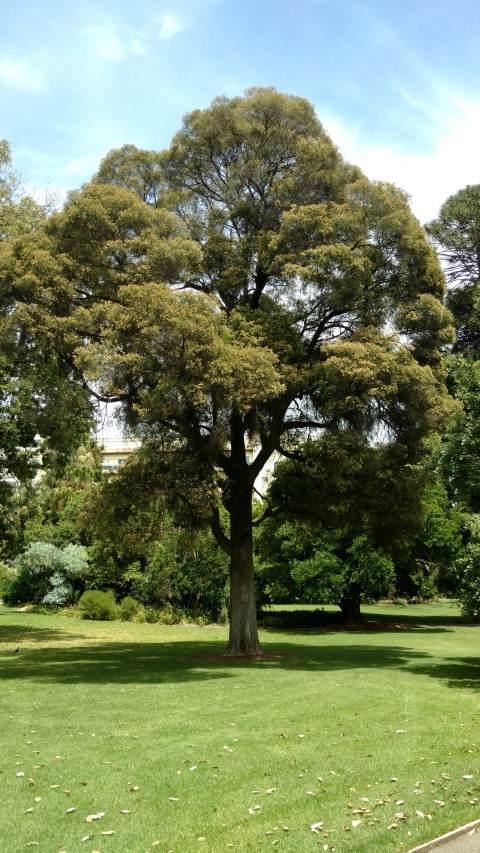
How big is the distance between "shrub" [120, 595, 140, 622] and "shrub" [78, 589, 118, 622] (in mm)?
417

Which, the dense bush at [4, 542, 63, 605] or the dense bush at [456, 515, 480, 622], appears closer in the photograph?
the dense bush at [456, 515, 480, 622]

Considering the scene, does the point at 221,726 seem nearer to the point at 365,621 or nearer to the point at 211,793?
the point at 211,793

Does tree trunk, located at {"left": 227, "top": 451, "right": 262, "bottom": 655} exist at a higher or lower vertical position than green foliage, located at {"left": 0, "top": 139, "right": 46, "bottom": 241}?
lower

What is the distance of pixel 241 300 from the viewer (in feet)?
67.1

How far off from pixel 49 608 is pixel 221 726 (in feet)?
111

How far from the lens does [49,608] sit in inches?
1631

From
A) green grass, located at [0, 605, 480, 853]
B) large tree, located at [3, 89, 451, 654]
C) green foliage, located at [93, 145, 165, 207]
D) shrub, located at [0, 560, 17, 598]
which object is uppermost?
green foliage, located at [93, 145, 165, 207]

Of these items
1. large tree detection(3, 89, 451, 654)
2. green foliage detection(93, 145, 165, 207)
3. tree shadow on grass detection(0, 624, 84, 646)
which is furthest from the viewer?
tree shadow on grass detection(0, 624, 84, 646)

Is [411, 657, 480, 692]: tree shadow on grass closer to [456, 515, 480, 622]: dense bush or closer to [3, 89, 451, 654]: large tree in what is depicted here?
[456, 515, 480, 622]: dense bush

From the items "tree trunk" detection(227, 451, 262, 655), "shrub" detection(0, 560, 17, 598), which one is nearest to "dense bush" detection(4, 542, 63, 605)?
"shrub" detection(0, 560, 17, 598)

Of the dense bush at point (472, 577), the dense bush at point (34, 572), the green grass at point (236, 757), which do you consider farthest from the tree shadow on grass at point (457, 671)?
the dense bush at point (34, 572)

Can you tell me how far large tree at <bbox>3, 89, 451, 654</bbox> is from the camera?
15852 millimetres

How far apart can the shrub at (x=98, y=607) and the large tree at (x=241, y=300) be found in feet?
63.5

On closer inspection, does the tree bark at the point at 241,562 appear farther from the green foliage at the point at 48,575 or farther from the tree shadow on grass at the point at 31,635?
the green foliage at the point at 48,575
